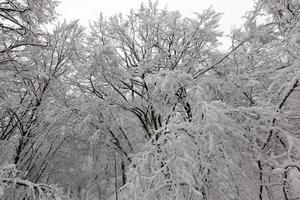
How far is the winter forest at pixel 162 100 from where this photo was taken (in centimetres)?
241

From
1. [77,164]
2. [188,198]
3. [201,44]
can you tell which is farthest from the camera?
[77,164]

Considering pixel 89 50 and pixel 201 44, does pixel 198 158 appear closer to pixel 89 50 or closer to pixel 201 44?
pixel 201 44

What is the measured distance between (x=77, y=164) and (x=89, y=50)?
4.93 meters

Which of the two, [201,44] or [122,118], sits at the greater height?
[201,44]

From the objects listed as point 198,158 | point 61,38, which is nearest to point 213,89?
point 198,158

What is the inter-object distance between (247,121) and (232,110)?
0.71 ft

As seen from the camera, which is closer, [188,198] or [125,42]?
[188,198]

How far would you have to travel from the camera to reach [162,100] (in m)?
4.37

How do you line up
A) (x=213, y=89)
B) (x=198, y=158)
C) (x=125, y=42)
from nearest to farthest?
(x=198, y=158), (x=213, y=89), (x=125, y=42)

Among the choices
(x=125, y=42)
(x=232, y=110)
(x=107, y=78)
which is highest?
(x=125, y=42)

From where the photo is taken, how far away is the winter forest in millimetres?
2408

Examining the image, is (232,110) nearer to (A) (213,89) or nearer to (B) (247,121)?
(B) (247,121)

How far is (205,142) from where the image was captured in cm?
235

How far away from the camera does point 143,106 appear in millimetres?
6078
